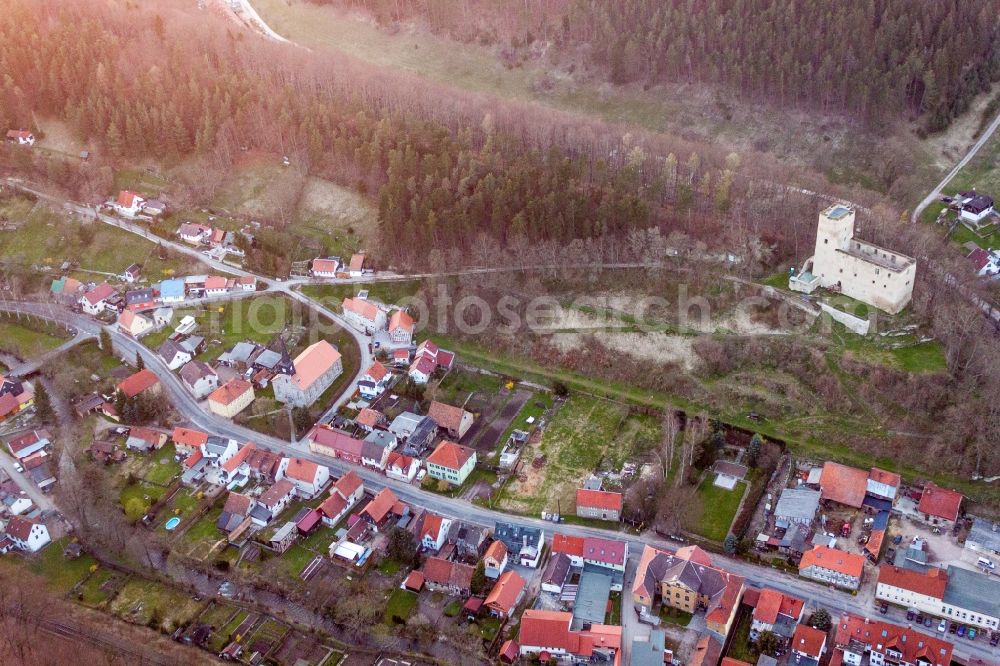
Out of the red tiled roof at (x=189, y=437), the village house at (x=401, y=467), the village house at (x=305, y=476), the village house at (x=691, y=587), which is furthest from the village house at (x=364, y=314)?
the village house at (x=691, y=587)

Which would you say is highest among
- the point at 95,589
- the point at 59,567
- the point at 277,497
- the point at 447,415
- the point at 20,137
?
the point at 20,137

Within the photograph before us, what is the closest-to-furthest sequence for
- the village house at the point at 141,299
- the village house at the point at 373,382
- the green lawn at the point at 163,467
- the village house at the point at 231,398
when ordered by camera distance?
the green lawn at the point at 163,467 → the village house at the point at 231,398 → the village house at the point at 373,382 → the village house at the point at 141,299

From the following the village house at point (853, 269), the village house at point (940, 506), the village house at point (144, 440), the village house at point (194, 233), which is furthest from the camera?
the village house at point (194, 233)

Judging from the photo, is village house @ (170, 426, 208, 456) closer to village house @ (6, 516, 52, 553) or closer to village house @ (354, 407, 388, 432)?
village house @ (6, 516, 52, 553)

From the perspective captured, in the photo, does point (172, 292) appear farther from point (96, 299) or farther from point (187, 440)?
point (187, 440)

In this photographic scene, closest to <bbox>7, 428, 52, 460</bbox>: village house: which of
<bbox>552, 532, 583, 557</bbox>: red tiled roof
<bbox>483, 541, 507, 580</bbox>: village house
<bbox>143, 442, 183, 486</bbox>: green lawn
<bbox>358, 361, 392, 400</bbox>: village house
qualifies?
<bbox>143, 442, 183, 486</bbox>: green lawn

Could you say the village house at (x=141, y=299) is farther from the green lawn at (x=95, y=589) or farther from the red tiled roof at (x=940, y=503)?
the red tiled roof at (x=940, y=503)

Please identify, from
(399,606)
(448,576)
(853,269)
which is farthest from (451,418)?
(853,269)
